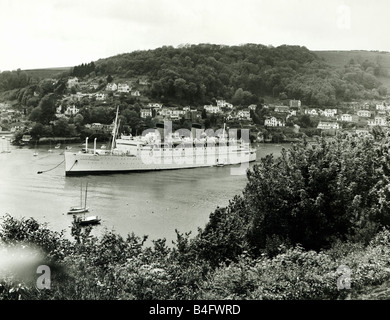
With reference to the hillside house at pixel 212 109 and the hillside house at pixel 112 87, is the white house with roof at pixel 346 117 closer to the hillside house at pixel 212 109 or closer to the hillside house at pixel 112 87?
the hillside house at pixel 212 109

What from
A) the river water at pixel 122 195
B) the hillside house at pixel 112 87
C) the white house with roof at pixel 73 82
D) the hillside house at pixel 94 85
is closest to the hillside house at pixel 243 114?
the river water at pixel 122 195

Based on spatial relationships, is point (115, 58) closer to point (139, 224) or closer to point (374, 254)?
point (139, 224)

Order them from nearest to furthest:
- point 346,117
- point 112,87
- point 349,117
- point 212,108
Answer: point 349,117 → point 346,117 → point 212,108 → point 112,87

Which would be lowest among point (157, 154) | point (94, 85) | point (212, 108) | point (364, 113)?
point (157, 154)

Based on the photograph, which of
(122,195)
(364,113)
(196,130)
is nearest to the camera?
(122,195)

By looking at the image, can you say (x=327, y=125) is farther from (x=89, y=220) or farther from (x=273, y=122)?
(x=89, y=220)

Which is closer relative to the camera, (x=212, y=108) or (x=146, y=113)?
(x=212, y=108)

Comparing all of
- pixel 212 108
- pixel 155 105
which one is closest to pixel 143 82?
pixel 155 105
